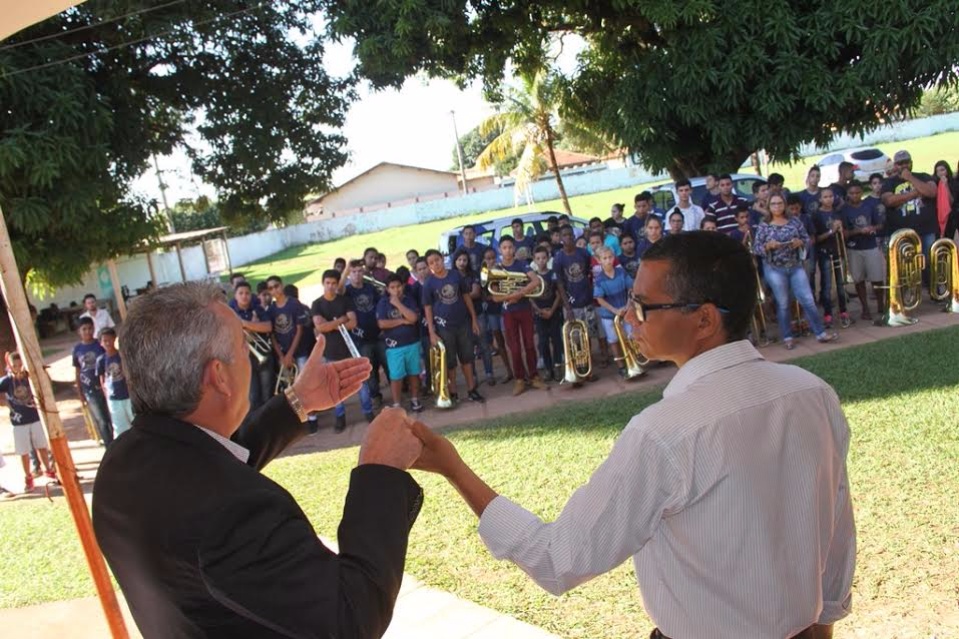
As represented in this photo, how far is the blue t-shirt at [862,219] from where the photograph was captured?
988 cm

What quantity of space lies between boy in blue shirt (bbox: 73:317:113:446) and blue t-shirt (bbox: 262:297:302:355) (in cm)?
213

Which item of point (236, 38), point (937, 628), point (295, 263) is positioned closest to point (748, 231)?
point (937, 628)

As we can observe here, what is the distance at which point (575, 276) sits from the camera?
9883 mm

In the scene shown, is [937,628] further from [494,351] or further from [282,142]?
[282,142]

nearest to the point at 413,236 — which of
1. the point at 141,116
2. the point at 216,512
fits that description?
the point at 141,116

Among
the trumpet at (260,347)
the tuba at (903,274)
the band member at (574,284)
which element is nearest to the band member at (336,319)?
the trumpet at (260,347)

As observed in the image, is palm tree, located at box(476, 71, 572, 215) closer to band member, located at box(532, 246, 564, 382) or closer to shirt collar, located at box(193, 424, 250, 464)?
band member, located at box(532, 246, 564, 382)

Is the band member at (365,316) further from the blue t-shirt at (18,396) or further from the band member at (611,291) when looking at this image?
the blue t-shirt at (18,396)

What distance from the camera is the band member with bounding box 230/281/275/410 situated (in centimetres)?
980

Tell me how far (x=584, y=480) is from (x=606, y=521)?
440 cm

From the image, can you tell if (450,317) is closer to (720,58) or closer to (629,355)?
(629,355)

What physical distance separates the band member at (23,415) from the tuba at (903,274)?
1013 cm

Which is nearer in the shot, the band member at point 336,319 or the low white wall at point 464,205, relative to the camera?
the band member at point 336,319

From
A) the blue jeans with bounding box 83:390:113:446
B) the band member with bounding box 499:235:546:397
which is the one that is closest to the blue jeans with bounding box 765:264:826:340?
the band member with bounding box 499:235:546:397
